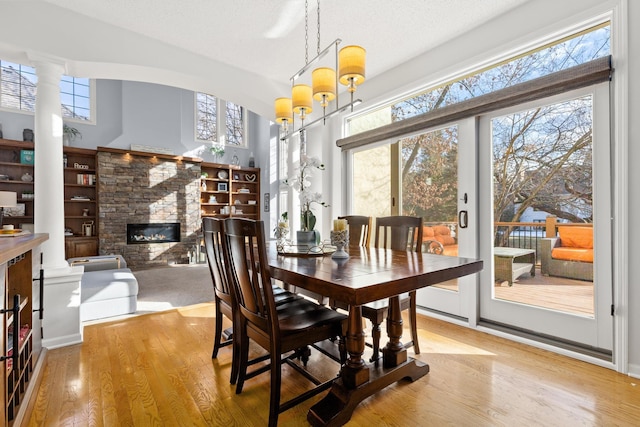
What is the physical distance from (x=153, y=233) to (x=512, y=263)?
6.74 meters

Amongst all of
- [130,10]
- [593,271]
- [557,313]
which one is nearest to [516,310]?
[557,313]

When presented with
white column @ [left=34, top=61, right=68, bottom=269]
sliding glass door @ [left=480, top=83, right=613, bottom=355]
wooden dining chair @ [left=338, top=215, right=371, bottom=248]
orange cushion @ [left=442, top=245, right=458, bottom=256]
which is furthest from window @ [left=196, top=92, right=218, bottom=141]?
sliding glass door @ [left=480, top=83, right=613, bottom=355]

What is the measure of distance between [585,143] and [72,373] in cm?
375

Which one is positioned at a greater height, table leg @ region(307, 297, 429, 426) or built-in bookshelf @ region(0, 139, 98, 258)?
built-in bookshelf @ region(0, 139, 98, 258)

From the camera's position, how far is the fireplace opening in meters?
6.60

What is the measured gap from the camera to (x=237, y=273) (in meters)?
1.64

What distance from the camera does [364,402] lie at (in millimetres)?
1686

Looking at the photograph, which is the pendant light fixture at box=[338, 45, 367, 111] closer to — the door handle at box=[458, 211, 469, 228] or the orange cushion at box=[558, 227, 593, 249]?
the door handle at box=[458, 211, 469, 228]

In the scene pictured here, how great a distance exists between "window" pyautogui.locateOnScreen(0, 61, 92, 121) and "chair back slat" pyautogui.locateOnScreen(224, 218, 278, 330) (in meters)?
5.97

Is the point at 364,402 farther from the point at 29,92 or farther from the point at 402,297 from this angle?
the point at 29,92

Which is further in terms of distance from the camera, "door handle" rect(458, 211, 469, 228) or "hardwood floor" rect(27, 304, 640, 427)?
"door handle" rect(458, 211, 469, 228)

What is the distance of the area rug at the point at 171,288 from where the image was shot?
3699mm

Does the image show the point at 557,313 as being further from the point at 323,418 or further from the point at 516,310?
the point at 323,418

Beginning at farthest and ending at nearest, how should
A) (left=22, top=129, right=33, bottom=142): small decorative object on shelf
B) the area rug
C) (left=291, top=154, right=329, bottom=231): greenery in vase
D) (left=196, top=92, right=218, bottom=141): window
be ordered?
(left=196, top=92, right=218, bottom=141): window → (left=22, top=129, right=33, bottom=142): small decorative object on shelf → the area rug → (left=291, top=154, right=329, bottom=231): greenery in vase
